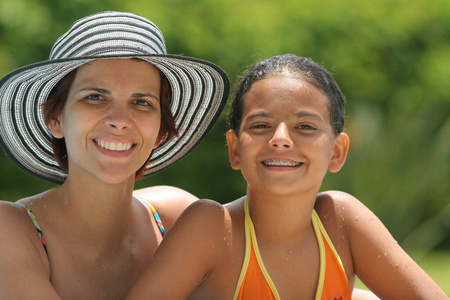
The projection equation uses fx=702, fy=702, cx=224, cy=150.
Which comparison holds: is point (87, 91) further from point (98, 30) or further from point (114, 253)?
point (114, 253)

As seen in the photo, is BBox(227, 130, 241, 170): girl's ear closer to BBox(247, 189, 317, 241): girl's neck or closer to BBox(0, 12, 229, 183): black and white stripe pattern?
BBox(247, 189, 317, 241): girl's neck

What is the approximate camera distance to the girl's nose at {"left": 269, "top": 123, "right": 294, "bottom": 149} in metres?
2.71

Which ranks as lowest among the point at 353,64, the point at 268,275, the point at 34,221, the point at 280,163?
the point at 268,275

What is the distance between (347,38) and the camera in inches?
301

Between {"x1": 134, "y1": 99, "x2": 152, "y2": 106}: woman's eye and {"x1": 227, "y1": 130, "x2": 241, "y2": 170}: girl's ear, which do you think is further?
{"x1": 227, "y1": 130, "x2": 241, "y2": 170}: girl's ear

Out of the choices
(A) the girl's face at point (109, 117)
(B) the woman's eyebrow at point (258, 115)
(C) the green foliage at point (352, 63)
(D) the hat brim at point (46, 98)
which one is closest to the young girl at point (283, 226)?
(B) the woman's eyebrow at point (258, 115)

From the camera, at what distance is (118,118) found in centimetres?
271

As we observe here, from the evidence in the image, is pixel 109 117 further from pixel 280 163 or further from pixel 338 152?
pixel 338 152

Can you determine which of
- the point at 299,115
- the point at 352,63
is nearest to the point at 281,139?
the point at 299,115

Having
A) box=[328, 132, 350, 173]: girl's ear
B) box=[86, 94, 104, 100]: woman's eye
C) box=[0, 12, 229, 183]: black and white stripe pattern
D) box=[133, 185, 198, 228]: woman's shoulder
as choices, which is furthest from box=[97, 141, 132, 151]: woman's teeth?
box=[328, 132, 350, 173]: girl's ear

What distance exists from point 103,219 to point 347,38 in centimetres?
521

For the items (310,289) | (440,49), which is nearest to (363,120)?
(440,49)

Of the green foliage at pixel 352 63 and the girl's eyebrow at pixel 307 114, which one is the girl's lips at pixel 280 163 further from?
the green foliage at pixel 352 63

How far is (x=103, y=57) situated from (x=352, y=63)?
210 inches
